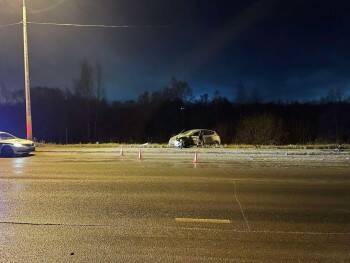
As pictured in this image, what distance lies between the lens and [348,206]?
31.5ft

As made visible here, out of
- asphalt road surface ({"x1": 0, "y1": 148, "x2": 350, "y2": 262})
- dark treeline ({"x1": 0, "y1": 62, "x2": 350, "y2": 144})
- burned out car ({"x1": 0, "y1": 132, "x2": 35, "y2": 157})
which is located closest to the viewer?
asphalt road surface ({"x1": 0, "y1": 148, "x2": 350, "y2": 262})

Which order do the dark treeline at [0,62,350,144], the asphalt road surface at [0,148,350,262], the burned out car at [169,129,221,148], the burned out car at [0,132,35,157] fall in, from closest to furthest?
the asphalt road surface at [0,148,350,262]
the burned out car at [0,132,35,157]
the burned out car at [169,129,221,148]
the dark treeline at [0,62,350,144]

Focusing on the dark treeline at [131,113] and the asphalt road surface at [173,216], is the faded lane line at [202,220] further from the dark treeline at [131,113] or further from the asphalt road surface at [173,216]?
the dark treeline at [131,113]

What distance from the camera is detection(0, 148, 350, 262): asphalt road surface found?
21.1 feet

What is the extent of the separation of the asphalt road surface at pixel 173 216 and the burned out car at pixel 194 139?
14.8 metres

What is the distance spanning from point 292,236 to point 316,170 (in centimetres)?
980

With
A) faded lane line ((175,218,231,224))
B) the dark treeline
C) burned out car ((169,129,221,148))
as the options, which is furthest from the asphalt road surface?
the dark treeline

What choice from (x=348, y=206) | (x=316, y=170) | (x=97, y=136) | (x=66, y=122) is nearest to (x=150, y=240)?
(x=348, y=206)

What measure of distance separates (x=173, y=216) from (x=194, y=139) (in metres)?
22.4

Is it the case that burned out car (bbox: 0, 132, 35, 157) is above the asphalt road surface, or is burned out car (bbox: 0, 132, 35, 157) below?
above

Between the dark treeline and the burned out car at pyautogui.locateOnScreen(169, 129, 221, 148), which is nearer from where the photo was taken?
the burned out car at pyautogui.locateOnScreen(169, 129, 221, 148)

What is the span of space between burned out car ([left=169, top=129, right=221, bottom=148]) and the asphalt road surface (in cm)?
1476

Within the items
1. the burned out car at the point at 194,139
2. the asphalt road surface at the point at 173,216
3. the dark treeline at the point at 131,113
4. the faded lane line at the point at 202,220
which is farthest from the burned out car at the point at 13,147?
the dark treeline at the point at 131,113

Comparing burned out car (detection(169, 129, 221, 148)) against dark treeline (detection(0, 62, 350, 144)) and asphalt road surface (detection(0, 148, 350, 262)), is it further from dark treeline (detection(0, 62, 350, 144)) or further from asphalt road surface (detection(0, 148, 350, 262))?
dark treeline (detection(0, 62, 350, 144))
